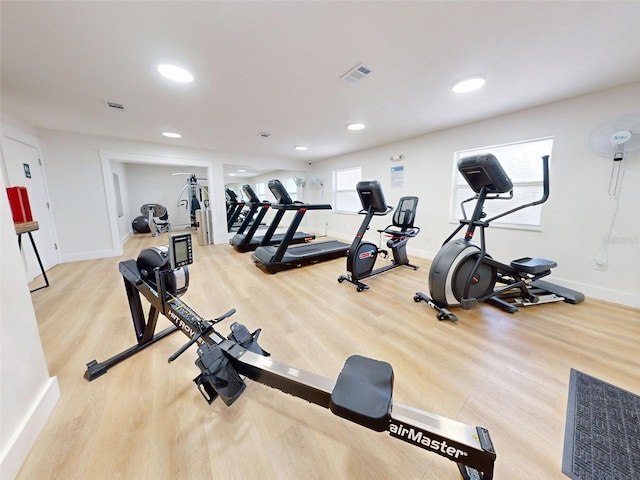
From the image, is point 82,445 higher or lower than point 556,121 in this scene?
lower

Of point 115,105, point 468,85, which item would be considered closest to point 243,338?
point 468,85

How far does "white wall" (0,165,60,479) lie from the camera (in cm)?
96

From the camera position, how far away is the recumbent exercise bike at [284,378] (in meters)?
0.74

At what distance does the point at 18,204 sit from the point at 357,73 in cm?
398

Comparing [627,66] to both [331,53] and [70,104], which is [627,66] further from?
[70,104]

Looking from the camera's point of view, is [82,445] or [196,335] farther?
[196,335]

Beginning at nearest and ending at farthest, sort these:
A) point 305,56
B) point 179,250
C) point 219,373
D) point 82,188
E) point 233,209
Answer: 1. point 219,373
2. point 179,250
3. point 305,56
4. point 82,188
5. point 233,209

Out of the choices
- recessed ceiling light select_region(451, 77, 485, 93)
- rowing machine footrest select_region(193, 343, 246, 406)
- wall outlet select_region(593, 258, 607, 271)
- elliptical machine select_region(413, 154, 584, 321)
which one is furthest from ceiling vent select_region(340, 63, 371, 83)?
wall outlet select_region(593, 258, 607, 271)

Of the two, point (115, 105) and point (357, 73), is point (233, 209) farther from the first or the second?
point (357, 73)

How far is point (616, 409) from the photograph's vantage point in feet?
4.11

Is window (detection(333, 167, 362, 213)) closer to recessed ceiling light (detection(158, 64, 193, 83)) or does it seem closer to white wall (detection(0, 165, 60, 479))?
recessed ceiling light (detection(158, 64, 193, 83))

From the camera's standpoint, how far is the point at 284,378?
100cm

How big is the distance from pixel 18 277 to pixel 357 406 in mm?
1778

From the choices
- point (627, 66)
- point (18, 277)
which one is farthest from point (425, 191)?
point (18, 277)
